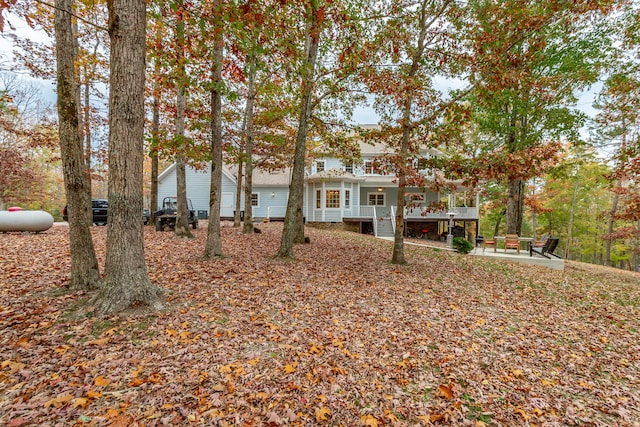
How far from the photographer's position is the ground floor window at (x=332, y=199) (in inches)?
795

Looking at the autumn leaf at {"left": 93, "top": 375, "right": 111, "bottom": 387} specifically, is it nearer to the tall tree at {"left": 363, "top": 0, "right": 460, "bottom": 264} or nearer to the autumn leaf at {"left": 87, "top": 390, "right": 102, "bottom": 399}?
the autumn leaf at {"left": 87, "top": 390, "right": 102, "bottom": 399}

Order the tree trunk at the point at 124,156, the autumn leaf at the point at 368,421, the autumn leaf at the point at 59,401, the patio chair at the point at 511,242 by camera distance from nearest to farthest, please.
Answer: the autumn leaf at the point at 59,401 → the autumn leaf at the point at 368,421 → the tree trunk at the point at 124,156 → the patio chair at the point at 511,242

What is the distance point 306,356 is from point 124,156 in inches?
133

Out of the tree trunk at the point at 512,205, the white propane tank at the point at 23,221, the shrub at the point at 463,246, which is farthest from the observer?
the tree trunk at the point at 512,205

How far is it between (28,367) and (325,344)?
9.76 ft

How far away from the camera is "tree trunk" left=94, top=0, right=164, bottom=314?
360 cm

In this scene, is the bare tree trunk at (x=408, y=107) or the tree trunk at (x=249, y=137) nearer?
the bare tree trunk at (x=408, y=107)

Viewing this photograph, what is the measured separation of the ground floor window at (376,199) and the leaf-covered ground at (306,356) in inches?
646

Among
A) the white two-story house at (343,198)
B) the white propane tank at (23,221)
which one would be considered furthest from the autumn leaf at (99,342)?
the white two-story house at (343,198)

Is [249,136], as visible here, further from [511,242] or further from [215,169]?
[511,242]

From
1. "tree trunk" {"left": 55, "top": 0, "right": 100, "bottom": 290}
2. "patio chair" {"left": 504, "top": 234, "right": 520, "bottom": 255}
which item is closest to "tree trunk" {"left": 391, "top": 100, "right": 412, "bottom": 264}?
"tree trunk" {"left": 55, "top": 0, "right": 100, "bottom": 290}

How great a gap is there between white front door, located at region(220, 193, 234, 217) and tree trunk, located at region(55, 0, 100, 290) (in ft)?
61.9

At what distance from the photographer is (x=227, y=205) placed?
75.8 ft

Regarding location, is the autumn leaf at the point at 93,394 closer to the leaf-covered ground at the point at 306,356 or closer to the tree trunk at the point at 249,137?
the leaf-covered ground at the point at 306,356
